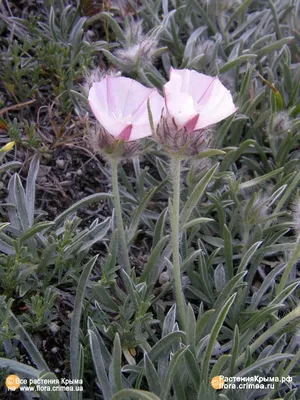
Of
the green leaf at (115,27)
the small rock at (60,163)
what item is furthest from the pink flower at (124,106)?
the green leaf at (115,27)

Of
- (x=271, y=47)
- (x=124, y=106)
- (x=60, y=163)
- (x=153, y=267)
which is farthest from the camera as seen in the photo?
(x=271, y=47)

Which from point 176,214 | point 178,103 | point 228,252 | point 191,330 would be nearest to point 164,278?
point 228,252

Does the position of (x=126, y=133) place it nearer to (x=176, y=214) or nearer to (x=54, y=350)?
(x=176, y=214)

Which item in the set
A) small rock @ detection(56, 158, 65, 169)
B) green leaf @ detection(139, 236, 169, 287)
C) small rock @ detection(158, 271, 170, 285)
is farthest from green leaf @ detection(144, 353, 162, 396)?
small rock @ detection(56, 158, 65, 169)

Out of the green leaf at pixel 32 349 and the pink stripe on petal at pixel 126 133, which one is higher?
the pink stripe on petal at pixel 126 133

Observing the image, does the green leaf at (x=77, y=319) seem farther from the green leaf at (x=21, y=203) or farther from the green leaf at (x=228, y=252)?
the green leaf at (x=228, y=252)

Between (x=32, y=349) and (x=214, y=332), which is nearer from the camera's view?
(x=214, y=332)

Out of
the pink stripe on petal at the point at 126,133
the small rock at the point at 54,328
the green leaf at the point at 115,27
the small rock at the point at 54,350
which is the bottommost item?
the small rock at the point at 54,350
